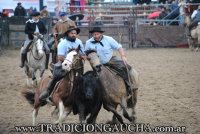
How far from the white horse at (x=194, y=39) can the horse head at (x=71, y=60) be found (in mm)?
15187

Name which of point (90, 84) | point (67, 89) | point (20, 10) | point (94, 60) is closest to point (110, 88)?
point (90, 84)

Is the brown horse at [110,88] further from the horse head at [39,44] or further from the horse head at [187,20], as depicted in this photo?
the horse head at [187,20]

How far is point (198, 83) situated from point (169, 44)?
12.1m

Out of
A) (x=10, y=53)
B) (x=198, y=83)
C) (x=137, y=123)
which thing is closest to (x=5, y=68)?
(x=10, y=53)

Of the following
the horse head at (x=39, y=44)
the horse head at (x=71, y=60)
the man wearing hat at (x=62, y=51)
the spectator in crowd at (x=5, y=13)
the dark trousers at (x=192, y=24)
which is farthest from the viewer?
the spectator in crowd at (x=5, y=13)

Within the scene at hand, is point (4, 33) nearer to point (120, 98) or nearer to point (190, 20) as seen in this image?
point (190, 20)

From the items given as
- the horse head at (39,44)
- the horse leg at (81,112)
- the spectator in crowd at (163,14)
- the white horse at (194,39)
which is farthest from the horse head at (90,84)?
the spectator in crowd at (163,14)

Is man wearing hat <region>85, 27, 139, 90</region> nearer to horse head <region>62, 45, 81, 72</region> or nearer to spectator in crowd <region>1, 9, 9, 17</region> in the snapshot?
horse head <region>62, 45, 81, 72</region>

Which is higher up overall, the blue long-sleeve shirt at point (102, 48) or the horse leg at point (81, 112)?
the blue long-sleeve shirt at point (102, 48)

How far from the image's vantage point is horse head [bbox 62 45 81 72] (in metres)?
6.97

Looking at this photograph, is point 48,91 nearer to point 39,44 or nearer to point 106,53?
point 106,53

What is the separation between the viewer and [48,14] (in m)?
23.8

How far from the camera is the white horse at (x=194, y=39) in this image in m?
21.8

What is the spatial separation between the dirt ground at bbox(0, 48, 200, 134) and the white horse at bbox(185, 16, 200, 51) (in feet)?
11.1
